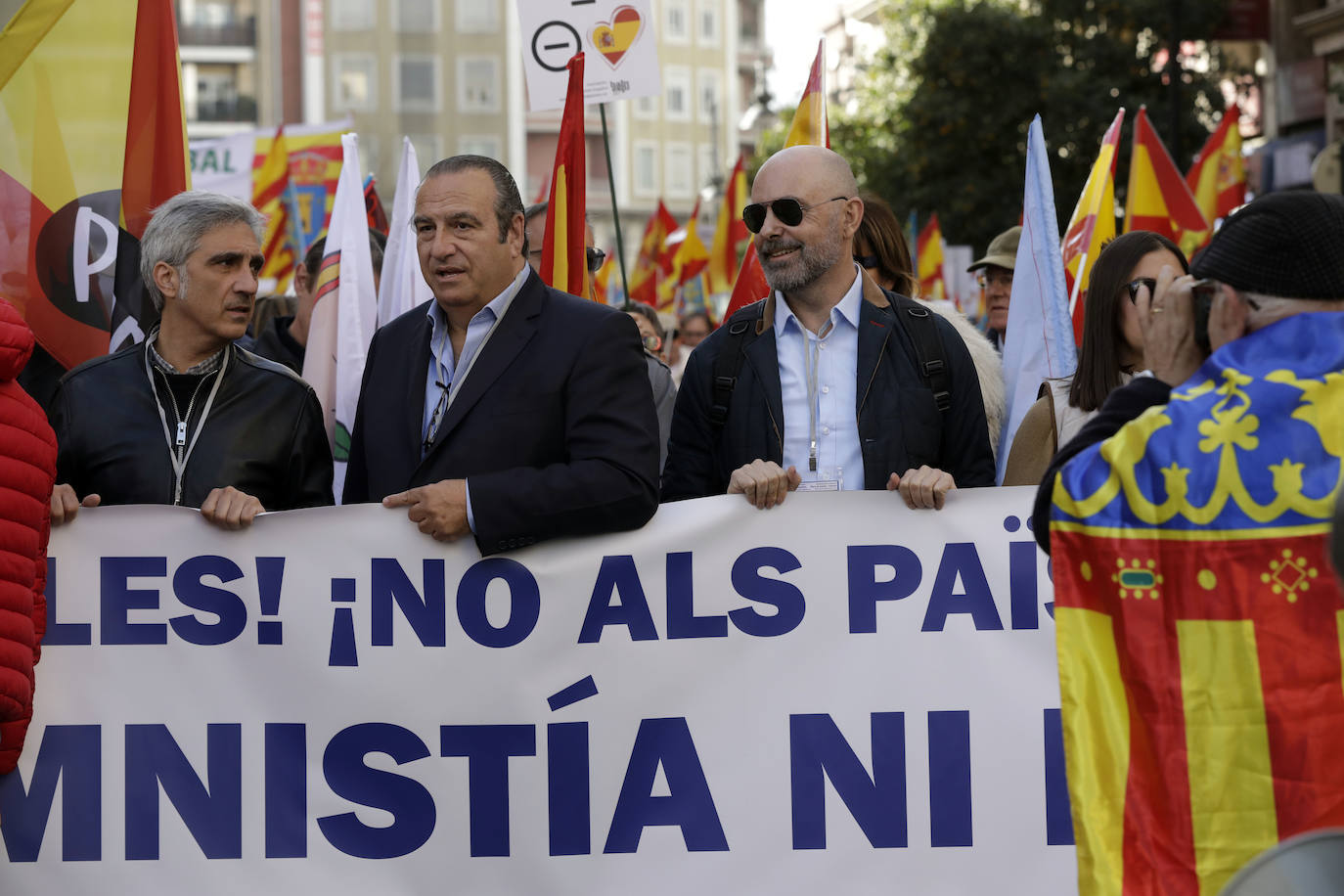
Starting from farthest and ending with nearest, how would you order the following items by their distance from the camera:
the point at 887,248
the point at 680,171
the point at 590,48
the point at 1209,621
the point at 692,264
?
1. the point at 680,171
2. the point at 692,264
3. the point at 590,48
4. the point at 887,248
5. the point at 1209,621

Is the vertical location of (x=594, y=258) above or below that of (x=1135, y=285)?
above

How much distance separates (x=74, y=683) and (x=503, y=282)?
1351mm

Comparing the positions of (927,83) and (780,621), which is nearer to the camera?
(780,621)

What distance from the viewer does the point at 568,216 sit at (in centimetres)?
557

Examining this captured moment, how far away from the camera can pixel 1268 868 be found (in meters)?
2.18

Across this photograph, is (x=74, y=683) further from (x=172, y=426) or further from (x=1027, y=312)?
(x=1027, y=312)

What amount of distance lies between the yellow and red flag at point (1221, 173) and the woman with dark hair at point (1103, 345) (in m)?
6.53

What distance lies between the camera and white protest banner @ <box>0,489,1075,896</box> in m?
3.81

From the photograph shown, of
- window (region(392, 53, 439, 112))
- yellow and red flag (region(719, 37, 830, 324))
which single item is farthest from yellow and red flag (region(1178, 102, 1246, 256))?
window (region(392, 53, 439, 112))

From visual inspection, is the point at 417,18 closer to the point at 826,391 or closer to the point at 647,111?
the point at 647,111

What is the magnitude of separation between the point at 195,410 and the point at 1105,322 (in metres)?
2.31

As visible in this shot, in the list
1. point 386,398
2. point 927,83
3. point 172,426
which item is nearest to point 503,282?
point 386,398

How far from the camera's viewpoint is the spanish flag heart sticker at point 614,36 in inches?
263

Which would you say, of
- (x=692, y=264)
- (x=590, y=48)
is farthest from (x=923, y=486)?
(x=692, y=264)
